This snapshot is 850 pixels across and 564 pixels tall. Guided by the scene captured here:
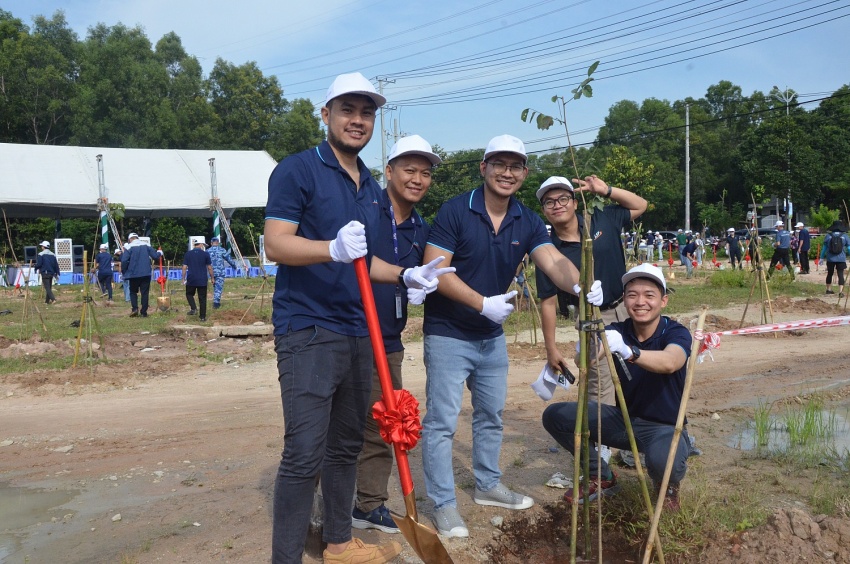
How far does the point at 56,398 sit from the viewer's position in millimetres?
8328

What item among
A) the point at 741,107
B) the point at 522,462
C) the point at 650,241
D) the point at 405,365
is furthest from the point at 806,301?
the point at 741,107

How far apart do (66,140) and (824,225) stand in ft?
139

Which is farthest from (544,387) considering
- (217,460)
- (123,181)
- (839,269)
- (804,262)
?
(123,181)

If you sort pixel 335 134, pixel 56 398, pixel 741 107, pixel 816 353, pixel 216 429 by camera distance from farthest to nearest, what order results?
pixel 741 107 → pixel 816 353 → pixel 56 398 → pixel 216 429 → pixel 335 134

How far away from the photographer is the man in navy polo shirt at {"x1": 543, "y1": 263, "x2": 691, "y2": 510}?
385 centimetres

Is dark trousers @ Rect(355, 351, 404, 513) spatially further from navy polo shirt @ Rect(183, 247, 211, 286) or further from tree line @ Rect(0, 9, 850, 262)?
tree line @ Rect(0, 9, 850, 262)

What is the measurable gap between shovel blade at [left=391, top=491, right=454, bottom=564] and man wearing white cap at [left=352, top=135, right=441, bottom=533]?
94cm

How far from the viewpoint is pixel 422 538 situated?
315 cm

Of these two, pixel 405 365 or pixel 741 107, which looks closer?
pixel 405 365

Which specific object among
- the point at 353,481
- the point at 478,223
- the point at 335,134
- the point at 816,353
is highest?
the point at 335,134

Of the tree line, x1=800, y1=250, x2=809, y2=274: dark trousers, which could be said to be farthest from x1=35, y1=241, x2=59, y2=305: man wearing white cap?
x1=800, y1=250, x2=809, y2=274: dark trousers

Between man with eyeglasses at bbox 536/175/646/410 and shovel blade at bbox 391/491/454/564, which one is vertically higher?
man with eyeglasses at bbox 536/175/646/410

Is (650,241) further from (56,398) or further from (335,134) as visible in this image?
(335,134)

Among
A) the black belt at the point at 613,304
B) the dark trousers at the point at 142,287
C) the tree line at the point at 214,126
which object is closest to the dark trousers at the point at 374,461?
the black belt at the point at 613,304
